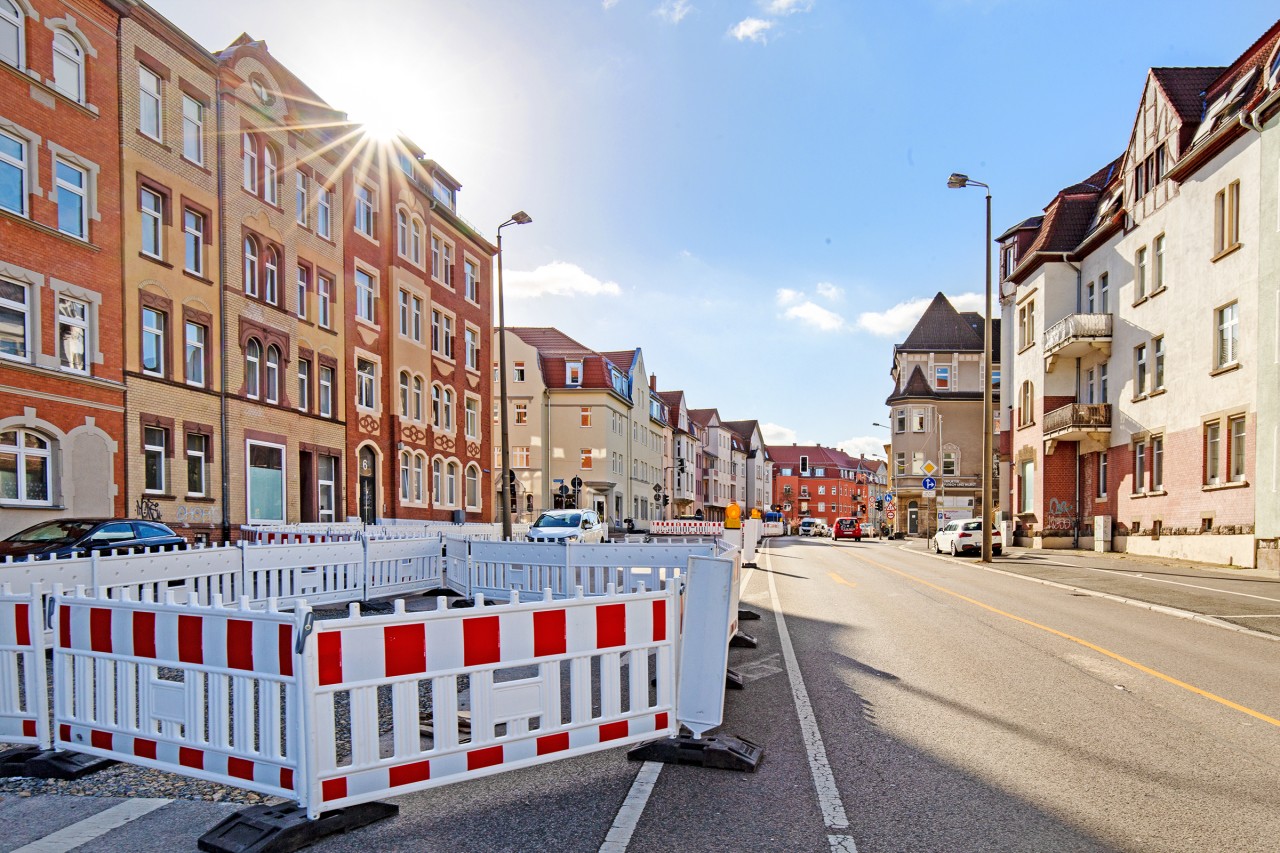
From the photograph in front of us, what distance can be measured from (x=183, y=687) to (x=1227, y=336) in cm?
2686

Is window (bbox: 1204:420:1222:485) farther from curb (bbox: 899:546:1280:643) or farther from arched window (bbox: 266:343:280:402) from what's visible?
arched window (bbox: 266:343:280:402)

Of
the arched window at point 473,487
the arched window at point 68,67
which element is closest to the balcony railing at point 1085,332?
the arched window at point 473,487

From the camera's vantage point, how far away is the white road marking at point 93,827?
4.04 meters

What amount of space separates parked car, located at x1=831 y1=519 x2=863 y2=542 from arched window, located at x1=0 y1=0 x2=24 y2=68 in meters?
53.5

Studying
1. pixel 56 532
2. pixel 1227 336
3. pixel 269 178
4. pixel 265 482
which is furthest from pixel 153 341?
pixel 1227 336

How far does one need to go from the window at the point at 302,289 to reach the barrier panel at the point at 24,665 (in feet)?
76.5

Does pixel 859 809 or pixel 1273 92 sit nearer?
pixel 859 809

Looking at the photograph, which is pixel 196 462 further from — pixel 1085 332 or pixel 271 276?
pixel 1085 332

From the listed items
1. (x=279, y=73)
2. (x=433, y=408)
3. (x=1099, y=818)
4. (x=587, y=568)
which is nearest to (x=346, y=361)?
(x=433, y=408)

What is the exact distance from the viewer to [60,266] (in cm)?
1845

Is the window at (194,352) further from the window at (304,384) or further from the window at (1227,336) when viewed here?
the window at (1227,336)

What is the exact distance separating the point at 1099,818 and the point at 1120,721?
7.66 ft

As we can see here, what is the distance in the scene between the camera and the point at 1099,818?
4348mm

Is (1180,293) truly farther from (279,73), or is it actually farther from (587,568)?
(279,73)
